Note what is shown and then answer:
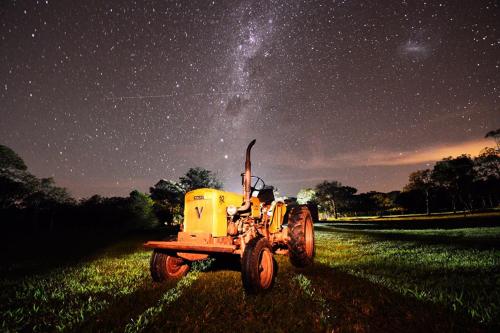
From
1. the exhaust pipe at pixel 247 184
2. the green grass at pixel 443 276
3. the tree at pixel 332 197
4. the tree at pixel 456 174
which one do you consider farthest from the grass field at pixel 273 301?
the tree at pixel 332 197

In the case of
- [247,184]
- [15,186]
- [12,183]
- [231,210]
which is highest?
[12,183]

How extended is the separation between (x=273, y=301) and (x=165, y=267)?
2.42 m

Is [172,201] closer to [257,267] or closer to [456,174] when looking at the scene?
[456,174]

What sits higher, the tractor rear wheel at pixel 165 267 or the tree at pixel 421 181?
the tree at pixel 421 181

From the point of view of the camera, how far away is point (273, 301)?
4.11 meters

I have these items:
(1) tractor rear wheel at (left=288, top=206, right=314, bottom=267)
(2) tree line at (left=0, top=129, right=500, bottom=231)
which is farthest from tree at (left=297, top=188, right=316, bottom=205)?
(1) tractor rear wheel at (left=288, top=206, right=314, bottom=267)

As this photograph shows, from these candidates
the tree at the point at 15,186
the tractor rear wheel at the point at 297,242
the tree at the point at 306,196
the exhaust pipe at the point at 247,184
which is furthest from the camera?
the tree at the point at 306,196

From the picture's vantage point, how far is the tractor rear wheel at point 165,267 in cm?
521

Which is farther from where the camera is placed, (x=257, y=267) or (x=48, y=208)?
(x=48, y=208)

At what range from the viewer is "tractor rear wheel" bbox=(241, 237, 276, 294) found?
422 centimetres

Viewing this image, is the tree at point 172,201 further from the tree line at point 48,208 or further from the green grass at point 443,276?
the green grass at point 443,276

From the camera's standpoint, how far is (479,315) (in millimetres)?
3410

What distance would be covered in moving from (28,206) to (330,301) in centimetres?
3505

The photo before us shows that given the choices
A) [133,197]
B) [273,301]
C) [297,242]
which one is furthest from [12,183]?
[273,301]
